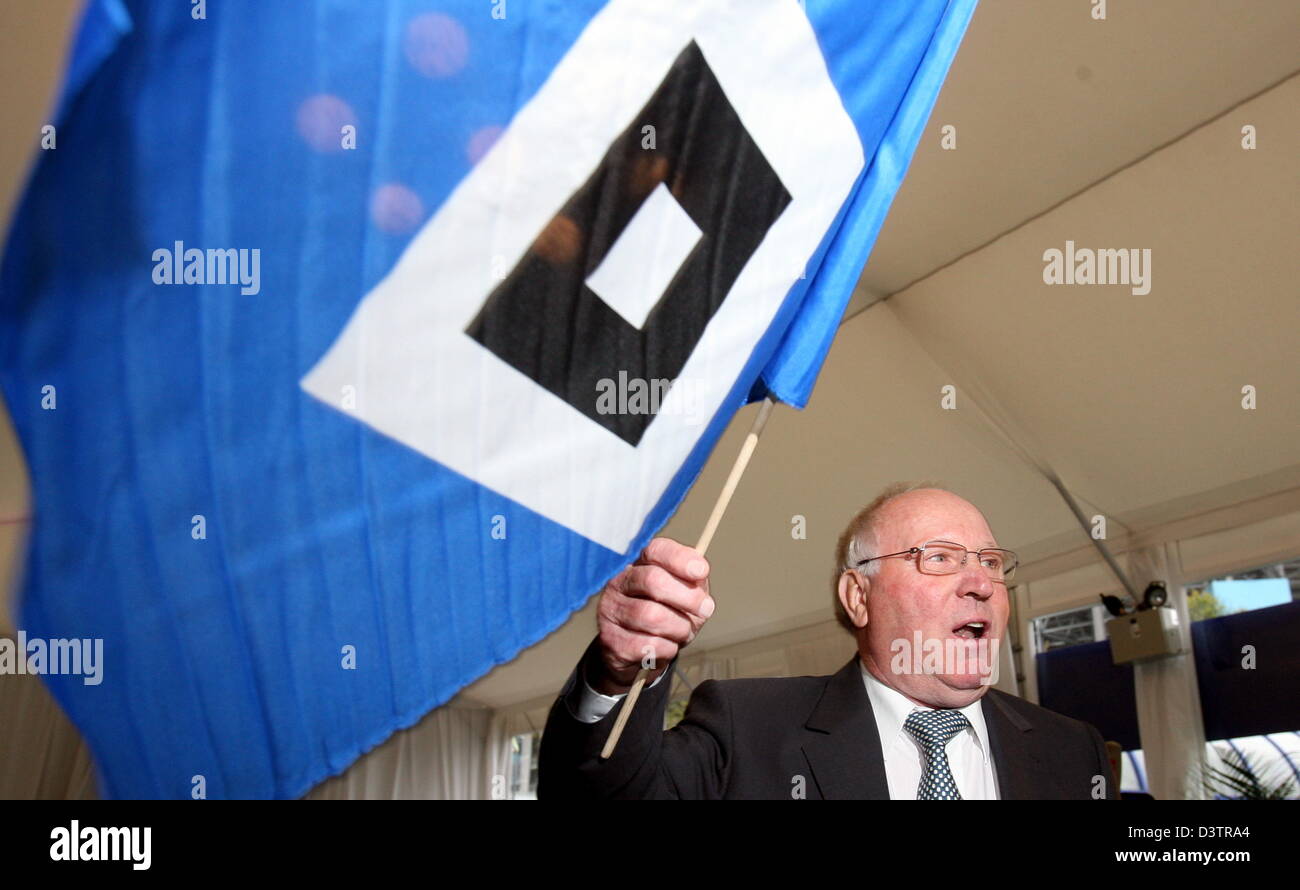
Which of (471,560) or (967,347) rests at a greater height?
(967,347)

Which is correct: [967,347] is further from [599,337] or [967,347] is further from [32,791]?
[32,791]

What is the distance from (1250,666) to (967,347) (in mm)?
1741

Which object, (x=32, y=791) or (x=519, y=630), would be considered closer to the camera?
(x=519, y=630)

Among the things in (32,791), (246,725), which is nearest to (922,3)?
(246,725)

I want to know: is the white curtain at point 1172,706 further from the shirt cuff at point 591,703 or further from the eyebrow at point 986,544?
the shirt cuff at point 591,703

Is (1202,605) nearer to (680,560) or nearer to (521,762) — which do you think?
(680,560)

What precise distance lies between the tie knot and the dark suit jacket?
0.13ft

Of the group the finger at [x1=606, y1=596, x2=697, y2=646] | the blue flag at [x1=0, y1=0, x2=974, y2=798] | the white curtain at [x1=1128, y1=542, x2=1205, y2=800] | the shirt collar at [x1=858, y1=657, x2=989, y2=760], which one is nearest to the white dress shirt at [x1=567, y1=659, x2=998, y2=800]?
the shirt collar at [x1=858, y1=657, x2=989, y2=760]

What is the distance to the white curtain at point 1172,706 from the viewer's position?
4.25 meters

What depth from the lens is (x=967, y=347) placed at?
456 cm

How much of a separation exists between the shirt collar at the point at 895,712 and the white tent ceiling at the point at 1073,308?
2677 millimetres

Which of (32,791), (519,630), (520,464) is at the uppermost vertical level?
(520,464)

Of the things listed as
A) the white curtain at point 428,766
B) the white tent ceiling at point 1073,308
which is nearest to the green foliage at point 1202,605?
the white tent ceiling at point 1073,308

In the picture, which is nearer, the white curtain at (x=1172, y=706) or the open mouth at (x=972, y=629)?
the open mouth at (x=972, y=629)
